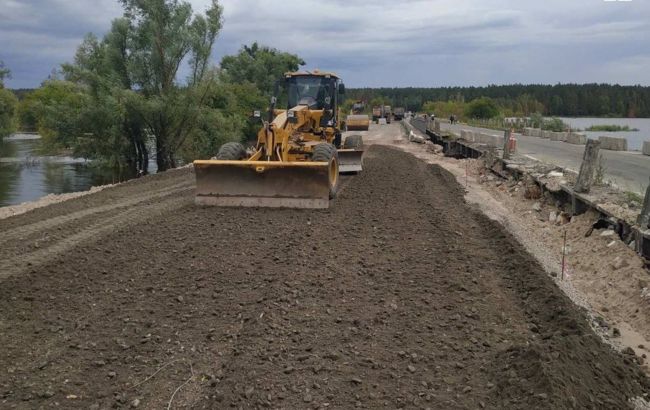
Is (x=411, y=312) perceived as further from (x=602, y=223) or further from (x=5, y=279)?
(x=602, y=223)

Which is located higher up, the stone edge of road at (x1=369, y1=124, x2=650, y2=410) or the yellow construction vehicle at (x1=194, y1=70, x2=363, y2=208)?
the yellow construction vehicle at (x1=194, y1=70, x2=363, y2=208)

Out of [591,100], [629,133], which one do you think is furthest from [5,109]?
[591,100]

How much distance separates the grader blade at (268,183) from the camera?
11180mm

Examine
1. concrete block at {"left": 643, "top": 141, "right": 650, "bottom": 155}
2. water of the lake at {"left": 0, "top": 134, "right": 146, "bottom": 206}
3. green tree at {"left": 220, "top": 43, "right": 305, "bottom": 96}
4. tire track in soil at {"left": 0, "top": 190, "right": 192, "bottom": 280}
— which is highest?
green tree at {"left": 220, "top": 43, "right": 305, "bottom": 96}

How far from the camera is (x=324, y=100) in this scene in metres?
Answer: 15.5

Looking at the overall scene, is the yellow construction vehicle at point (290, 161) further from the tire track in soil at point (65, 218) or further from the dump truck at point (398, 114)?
the dump truck at point (398, 114)

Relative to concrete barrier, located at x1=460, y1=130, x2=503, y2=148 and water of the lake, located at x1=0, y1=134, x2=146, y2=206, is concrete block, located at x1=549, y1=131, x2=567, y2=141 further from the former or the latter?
water of the lake, located at x1=0, y1=134, x2=146, y2=206

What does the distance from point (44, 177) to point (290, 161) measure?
27.0m

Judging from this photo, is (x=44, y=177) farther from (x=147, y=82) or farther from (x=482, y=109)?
(x=482, y=109)

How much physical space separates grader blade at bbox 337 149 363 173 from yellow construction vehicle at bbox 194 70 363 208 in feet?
1.56

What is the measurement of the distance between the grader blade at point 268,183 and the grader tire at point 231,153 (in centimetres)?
167

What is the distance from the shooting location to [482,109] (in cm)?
10812

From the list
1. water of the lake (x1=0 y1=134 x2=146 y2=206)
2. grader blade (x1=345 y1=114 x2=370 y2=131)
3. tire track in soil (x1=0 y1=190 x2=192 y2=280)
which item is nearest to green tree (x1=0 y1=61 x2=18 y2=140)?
water of the lake (x1=0 y1=134 x2=146 y2=206)

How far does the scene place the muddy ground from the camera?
14.1ft
